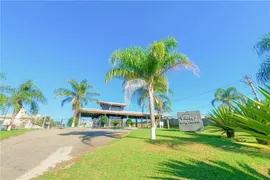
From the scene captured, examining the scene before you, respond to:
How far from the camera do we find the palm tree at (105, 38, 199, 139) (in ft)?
29.6

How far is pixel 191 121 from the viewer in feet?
45.4

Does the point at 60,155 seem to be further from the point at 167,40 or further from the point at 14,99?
the point at 14,99

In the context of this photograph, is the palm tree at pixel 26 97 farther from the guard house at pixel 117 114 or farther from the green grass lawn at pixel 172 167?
the green grass lawn at pixel 172 167

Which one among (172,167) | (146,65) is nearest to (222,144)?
(172,167)

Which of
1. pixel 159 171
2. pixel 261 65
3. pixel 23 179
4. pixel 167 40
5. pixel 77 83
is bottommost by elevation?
pixel 23 179

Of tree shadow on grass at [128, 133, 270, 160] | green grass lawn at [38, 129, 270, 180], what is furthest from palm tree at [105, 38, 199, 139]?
green grass lawn at [38, 129, 270, 180]

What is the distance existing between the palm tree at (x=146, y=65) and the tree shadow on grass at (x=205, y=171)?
4.66 metres

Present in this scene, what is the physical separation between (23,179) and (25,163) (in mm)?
1769

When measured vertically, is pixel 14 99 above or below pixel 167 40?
below

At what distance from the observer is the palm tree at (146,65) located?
9.02 m

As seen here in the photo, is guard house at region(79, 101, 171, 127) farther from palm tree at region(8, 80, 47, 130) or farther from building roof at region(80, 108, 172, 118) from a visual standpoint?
palm tree at region(8, 80, 47, 130)

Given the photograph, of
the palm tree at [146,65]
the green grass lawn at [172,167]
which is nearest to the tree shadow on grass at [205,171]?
the green grass lawn at [172,167]

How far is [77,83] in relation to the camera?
27.0m

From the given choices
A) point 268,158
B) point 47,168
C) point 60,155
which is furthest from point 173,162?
point 60,155
